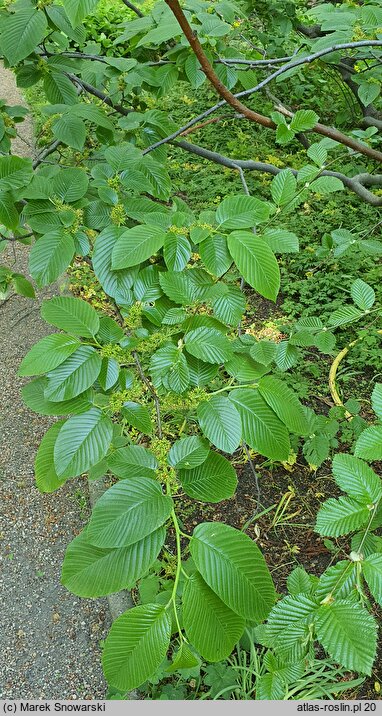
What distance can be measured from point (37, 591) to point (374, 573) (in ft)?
5.90

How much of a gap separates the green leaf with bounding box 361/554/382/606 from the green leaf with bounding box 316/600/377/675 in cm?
3

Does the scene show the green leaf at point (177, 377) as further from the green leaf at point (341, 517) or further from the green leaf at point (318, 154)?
the green leaf at point (318, 154)

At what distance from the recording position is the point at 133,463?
2.91ft

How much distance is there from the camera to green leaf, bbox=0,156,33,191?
1221 millimetres

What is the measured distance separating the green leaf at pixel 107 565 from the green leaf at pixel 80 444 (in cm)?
12

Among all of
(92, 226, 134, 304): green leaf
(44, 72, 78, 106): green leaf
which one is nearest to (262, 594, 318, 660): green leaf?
(92, 226, 134, 304): green leaf

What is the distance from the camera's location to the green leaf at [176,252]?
40.4 inches

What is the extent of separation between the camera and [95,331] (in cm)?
99

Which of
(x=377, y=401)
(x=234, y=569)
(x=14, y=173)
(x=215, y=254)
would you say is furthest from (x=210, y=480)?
(x=14, y=173)

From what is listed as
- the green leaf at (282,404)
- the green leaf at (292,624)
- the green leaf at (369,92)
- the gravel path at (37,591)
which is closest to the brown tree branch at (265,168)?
the green leaf at (369,92)

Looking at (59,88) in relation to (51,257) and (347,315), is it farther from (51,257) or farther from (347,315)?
(347,315)

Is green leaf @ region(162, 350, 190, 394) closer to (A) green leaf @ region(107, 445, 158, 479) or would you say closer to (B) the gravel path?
(A) green leaf @ region(107, 445, 158, 479)

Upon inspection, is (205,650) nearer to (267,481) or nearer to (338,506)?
(338,506)

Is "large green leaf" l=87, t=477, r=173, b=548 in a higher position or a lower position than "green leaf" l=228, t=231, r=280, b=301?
lower
